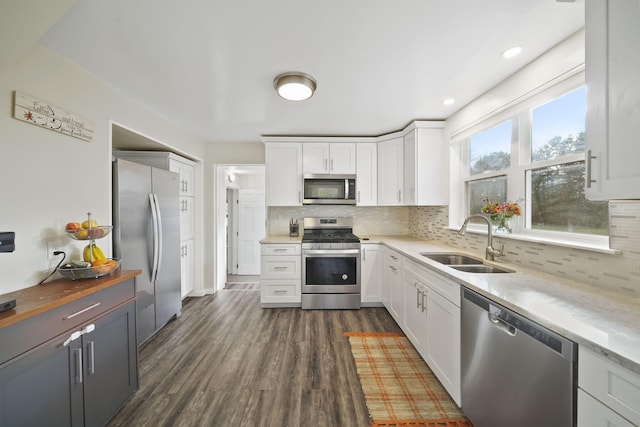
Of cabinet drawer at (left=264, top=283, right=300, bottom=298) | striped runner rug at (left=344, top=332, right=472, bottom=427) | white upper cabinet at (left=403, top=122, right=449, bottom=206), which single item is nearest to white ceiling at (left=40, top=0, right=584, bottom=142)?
white upper cabinet at (left=403, top=122, right=449, bottom=206)

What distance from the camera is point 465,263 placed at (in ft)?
7.08

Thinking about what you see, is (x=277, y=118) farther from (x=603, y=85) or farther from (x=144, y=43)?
(x=603, y=85)

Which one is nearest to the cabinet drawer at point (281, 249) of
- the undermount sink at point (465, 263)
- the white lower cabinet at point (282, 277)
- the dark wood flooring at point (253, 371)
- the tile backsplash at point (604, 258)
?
the white lower cabinet at point (282, 277)

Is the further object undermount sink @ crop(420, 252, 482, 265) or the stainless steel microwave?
the stainless steel microwave

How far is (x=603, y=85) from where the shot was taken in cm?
93

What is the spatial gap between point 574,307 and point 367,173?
8.62 feet

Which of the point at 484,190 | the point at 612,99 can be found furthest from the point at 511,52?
the point at 484,190

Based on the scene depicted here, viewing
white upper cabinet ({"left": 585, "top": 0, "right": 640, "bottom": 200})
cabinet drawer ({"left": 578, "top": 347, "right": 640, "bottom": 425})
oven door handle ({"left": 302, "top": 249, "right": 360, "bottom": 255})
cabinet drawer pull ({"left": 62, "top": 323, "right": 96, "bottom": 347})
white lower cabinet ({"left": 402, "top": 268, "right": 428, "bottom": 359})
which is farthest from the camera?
oven door handle ({"left": 302, "top": 249, "right": 360, "bottom": 255})

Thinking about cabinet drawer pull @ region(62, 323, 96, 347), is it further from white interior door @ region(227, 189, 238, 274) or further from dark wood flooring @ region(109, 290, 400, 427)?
white interior door @ region(227, 189, 238, 274)

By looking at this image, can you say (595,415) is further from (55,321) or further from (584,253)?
(55,321)

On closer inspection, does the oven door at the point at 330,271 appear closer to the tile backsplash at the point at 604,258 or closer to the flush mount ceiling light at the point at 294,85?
the tile backsplash at the point at 604,258

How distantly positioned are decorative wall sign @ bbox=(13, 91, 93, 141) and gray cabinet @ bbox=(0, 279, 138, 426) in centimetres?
112

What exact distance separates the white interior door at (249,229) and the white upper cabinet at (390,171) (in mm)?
2618

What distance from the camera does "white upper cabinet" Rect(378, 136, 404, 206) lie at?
10.6ft
